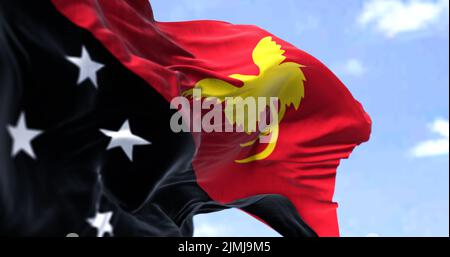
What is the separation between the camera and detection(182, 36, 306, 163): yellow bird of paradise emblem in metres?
9.00

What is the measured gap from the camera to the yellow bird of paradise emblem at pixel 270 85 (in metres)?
9.00

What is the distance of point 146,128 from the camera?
719 centimetres

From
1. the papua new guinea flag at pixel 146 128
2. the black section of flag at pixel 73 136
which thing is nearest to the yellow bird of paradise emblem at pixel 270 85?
the papua new guinea flag at pixel 146 128

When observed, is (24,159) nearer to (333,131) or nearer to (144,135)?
(144,135)

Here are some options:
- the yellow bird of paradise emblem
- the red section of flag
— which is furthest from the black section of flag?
the yellow bird of paradise emblem

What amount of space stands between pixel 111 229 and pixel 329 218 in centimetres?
379

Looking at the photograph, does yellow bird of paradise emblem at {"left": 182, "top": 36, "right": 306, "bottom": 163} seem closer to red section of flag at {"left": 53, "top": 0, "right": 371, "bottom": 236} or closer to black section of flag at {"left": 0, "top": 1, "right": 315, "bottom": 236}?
red section of flag at {"left": 53, "top": 0, "right": 371, "bottom": 236}

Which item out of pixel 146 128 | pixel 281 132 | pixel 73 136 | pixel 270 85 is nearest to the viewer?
pixel 73 136

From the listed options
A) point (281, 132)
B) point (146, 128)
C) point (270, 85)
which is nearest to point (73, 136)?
point (146, 128)

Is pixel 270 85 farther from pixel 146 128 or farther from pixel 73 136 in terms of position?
pixel 73 136

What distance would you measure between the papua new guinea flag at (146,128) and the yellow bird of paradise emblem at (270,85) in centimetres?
2

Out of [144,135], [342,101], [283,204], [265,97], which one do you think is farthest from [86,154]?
[342,101]

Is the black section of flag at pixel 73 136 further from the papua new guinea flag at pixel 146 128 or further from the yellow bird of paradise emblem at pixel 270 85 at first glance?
the yellow bird of paradise emblem at pixel 270 85

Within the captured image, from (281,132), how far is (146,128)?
3.00m
